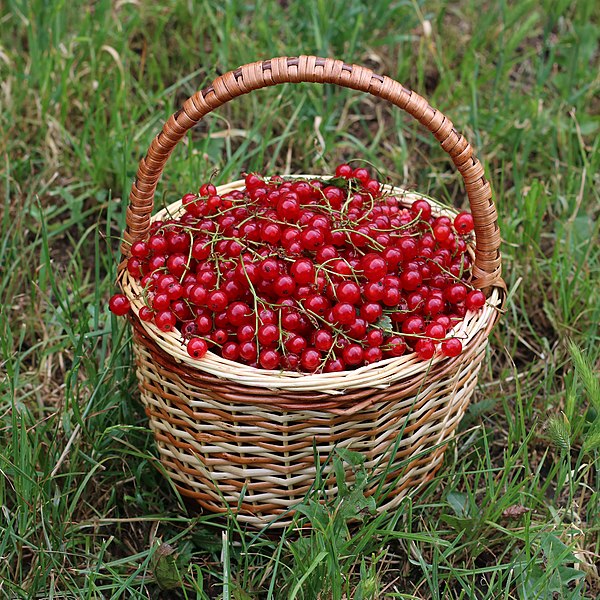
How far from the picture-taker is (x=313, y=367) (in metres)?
1.35

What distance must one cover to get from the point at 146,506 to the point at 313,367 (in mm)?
492

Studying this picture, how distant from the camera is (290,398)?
1308 millimetres

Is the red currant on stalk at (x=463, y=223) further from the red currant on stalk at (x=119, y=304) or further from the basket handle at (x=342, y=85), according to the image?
the red currant on stalk at (x=119, y=304)

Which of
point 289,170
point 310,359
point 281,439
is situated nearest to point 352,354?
point 310,359

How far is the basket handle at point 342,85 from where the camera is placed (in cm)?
133

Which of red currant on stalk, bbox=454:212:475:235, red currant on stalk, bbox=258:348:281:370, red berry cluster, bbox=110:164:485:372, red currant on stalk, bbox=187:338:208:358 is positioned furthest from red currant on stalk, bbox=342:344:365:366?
red currant on stalk, bbox=454:212:475:235

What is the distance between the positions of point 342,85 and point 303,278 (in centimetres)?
30

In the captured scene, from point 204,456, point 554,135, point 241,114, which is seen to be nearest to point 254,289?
point 204,456

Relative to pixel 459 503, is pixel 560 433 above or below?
above

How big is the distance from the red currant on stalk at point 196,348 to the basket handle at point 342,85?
30cm

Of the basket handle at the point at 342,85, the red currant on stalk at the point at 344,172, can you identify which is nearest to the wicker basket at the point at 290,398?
the basket handle at the point at 342,85

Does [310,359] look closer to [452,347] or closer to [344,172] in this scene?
[452,347]

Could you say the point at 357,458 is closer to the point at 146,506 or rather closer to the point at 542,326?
the point at 146,506

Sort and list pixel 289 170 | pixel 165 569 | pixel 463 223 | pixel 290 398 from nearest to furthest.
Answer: pixel 290 398 → pixel 165 569 → pixel 463 223 → pixel 289 170
